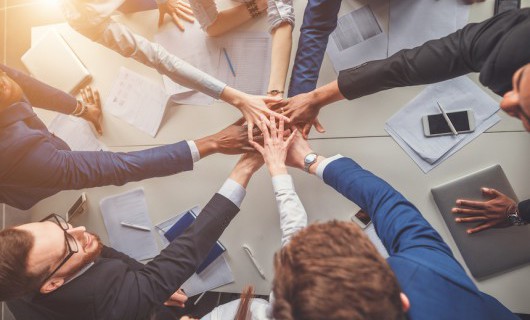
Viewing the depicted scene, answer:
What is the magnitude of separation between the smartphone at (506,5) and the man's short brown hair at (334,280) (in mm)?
1000

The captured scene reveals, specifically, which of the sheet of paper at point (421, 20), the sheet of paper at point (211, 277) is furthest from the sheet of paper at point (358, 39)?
the sheet of paper at point (211, 277)

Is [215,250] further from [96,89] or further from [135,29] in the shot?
[135,29]

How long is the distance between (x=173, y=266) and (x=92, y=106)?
84cm

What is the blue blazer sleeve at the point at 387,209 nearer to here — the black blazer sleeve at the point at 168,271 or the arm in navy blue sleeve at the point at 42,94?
the black blazer sleeve at the point at 168,271

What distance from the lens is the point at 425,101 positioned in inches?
49.4

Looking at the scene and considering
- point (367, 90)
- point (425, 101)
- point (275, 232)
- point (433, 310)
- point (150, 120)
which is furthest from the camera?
point (150, 120)

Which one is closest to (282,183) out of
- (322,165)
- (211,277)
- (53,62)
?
(322,165)

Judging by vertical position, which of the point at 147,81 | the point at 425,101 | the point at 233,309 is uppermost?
the point at 147,81

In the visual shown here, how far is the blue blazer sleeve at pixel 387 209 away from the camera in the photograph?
92 centimetres

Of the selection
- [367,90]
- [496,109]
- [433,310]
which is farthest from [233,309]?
[496,109]

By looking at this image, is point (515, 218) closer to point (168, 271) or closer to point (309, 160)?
point (309, 160)

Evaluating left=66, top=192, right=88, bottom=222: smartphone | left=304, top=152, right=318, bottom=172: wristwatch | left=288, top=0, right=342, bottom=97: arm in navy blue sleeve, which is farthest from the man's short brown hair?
left=66, top=192, right=88, bottom=222: smartphone

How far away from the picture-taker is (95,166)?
1339 millimetres

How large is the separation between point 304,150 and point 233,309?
0.66 m
